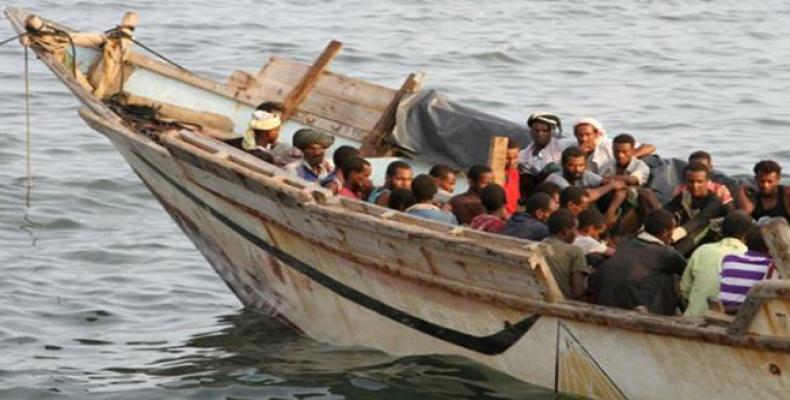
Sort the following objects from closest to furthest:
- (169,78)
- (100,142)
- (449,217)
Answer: (449,217)
(169,78)
(100,142)

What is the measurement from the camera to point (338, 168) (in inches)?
493

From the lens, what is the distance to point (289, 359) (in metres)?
12.6

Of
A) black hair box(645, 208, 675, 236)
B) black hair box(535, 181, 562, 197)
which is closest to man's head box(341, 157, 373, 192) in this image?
black hair box(535, 181, 562, 197)

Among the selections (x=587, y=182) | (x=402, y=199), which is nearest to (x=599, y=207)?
(x=587, y=182)

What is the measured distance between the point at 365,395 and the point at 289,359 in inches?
39.3

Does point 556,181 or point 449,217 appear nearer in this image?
point 449,217

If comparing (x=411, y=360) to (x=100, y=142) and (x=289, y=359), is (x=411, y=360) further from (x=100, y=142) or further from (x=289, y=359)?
(x=100, y=142)

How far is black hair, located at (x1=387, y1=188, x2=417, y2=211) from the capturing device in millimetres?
11703

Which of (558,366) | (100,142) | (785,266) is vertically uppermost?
(785,266)

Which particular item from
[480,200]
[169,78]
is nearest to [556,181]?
[480,200]

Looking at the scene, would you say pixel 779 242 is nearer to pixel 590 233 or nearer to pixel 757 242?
A: pixel 757 242

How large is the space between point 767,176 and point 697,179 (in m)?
0.43

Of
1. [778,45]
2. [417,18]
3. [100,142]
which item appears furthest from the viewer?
[417,18]

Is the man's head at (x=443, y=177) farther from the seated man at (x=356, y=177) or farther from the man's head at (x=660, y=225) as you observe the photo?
the man's head at (x=660, y=225)
